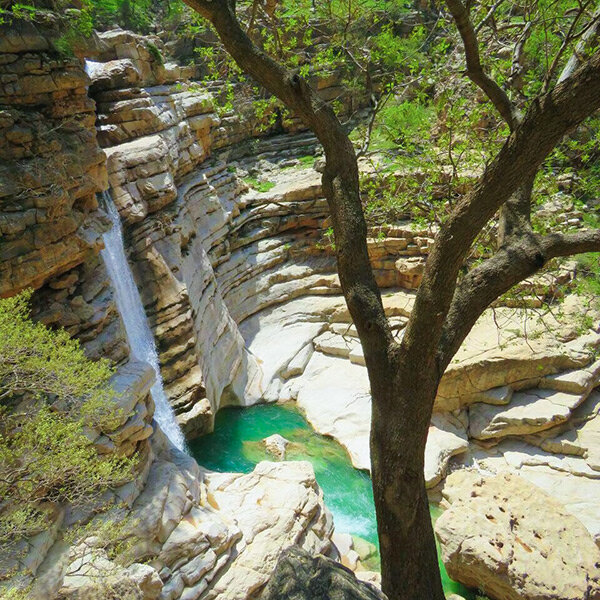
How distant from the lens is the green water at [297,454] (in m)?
9.62

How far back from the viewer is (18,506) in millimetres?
5191

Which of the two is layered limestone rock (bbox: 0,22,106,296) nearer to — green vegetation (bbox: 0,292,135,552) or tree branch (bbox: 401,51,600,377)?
green vegetation (bbox: 0,292,135,552)

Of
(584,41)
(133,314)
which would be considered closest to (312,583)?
(584,41)

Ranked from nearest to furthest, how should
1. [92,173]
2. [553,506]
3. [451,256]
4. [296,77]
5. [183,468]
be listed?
[451,256] → [296,77] → [553,506] → [183,468] → [92,173]

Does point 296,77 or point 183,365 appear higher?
point 296,77

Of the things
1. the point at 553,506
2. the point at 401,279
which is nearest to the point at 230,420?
the point at 401,279

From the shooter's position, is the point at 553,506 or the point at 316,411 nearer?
the point at 553,506

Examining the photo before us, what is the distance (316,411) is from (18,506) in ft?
28.3

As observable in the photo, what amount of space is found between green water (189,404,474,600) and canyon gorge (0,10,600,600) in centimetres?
29

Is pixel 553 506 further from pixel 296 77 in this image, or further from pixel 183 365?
pixel 183 365

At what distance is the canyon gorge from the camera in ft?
21.8

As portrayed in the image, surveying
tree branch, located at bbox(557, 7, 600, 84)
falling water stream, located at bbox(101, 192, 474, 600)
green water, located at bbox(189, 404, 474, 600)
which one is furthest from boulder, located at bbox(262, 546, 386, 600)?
falling water stream, located at bbox(101, 192, 474, 600)

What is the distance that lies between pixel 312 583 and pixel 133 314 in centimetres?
888

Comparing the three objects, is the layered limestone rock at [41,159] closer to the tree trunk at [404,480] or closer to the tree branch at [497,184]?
the tree trunk at [404,480]
